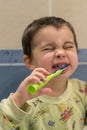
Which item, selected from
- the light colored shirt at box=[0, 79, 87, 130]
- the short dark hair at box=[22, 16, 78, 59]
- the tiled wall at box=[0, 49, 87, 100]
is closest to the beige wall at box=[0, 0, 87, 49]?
the tiled wall at box=[0, 49, 87, 100]

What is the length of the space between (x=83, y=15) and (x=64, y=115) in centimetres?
41

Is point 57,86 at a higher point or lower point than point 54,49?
lower

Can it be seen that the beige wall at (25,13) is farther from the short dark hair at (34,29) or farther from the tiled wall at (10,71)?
the short dark hair at (34,29)

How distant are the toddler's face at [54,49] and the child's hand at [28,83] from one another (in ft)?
0.43

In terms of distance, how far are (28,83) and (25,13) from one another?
1.46 feet

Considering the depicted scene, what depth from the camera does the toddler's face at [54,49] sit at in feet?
2.93

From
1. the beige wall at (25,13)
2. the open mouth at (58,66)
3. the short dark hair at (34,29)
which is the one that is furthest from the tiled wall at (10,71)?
the open mouth at (58,66)

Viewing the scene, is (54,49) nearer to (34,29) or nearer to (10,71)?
(34,29)

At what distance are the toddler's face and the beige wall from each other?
0.66ft

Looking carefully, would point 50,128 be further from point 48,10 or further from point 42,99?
point 48,10

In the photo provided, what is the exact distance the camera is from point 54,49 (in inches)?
35.9

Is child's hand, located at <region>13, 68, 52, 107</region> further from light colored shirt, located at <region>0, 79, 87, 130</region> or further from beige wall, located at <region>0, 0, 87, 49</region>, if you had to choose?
beige wall, located at <region>0, 0, 87, 49</region>

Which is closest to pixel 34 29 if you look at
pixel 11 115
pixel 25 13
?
pixel 25 13

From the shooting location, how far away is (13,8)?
3.68 feet
